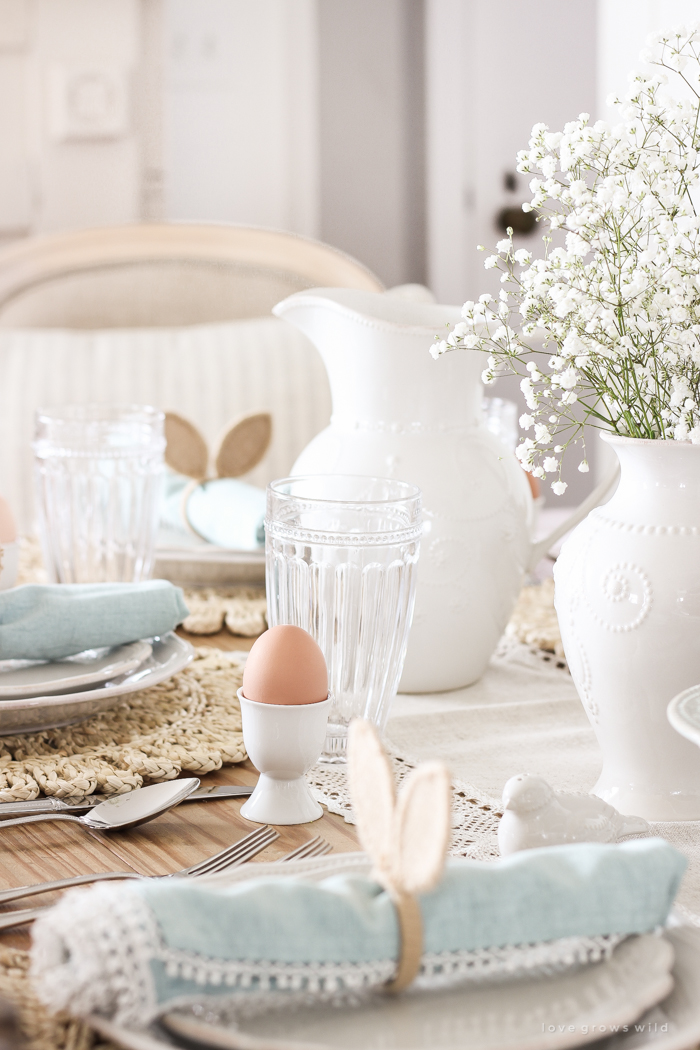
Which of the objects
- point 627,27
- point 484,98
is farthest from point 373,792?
point 484,98

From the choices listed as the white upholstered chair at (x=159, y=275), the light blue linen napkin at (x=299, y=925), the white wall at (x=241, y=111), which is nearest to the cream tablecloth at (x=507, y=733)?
the light blue linen napkin at (x=299, y=925)

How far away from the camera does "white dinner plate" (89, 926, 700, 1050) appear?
15.3 inches

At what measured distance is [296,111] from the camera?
114 inches

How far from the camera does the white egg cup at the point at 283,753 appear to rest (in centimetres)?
66

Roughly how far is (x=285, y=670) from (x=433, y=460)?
1.08ft

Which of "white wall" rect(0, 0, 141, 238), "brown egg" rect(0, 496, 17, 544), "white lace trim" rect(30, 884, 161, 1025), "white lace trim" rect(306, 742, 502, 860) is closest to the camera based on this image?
"white lace trim" rect(30, 884, 161, 1025)

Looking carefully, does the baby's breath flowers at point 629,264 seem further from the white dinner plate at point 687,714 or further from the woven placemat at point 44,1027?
the woven placemat at point 44,1027

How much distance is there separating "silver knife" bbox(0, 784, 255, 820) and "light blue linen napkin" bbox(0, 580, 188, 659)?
0.51 feet

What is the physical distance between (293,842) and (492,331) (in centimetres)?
49

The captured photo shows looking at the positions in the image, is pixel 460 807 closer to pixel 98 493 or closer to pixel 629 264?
pixel 629 264

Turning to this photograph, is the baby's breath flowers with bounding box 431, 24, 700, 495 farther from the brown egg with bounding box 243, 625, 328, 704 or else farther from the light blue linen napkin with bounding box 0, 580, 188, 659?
the light blue linen napkin with bounding box 0, 580, 188, 659

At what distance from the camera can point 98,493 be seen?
3.69ft

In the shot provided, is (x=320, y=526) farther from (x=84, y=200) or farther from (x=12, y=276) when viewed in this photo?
(x=84, y=200)

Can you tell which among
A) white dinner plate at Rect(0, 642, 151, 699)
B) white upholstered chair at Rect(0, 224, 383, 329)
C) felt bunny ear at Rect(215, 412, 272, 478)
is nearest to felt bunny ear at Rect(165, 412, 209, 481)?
felt bunny ear at Rect(215, 412, 272, 478)
